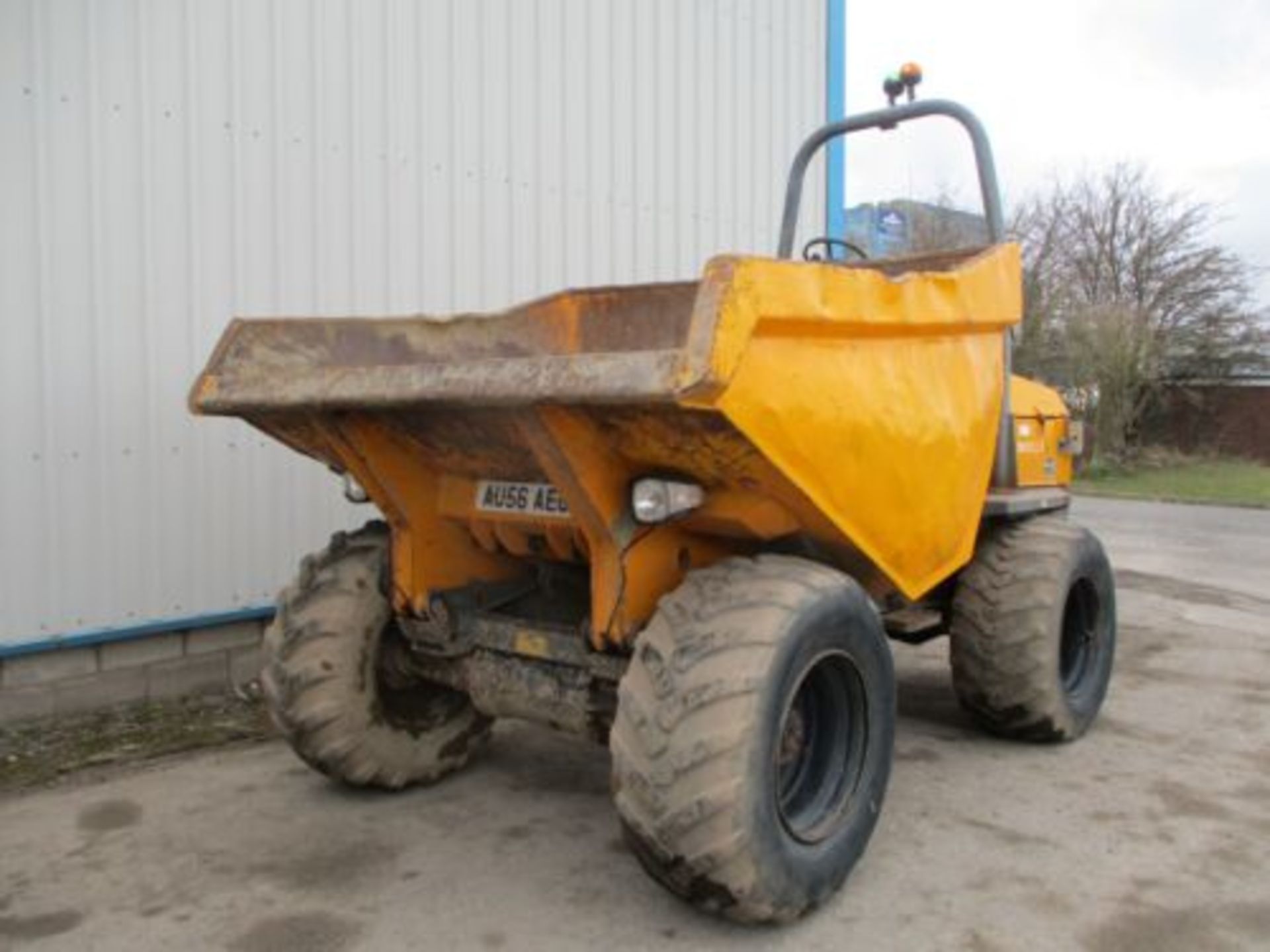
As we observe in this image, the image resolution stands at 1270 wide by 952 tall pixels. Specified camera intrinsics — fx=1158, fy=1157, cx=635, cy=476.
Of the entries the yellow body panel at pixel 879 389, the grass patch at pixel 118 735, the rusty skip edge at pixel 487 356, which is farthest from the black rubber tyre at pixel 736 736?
the grass patch at pixel 118 735

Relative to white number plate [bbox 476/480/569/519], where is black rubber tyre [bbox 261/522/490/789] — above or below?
below

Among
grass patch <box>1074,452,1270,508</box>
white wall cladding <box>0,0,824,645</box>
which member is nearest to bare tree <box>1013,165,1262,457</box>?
grass patch <box>1074,452,1270,508</box>

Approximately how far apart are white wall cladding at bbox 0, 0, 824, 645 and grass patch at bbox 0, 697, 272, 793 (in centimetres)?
42

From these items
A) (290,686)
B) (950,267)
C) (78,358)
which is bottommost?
(290,686)

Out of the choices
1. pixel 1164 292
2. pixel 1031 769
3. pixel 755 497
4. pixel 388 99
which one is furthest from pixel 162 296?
pixel 1164 292

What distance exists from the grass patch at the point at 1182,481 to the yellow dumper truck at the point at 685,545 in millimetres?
16235

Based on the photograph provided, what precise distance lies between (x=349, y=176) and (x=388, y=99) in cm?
47

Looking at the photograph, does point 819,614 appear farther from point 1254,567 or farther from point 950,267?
point 1254,567

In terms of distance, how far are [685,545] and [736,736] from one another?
0.81 metres

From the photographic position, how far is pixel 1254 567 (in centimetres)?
1109

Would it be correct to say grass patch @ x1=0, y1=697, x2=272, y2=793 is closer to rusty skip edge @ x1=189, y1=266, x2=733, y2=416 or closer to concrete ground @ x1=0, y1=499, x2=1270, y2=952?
concrete ground @ x1=0, y1=499, x2=1270, y2=952

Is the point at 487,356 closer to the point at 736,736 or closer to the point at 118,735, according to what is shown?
the point at 736,736

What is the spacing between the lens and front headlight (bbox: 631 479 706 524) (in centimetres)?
321

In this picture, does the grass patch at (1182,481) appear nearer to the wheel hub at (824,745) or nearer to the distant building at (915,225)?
the distant building at (915,225)
